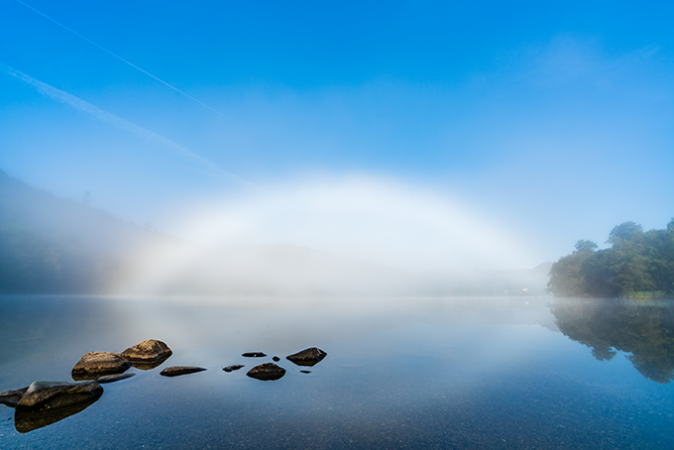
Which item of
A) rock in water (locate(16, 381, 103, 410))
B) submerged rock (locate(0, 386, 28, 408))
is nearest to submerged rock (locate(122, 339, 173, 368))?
submerged rock (locate(0, 386, 28, 408))

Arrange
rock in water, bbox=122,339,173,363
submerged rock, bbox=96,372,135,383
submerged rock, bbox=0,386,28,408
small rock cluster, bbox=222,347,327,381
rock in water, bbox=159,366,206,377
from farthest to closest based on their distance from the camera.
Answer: rock in water, bbox=122,339,173,363, rock in water, bbox=159,366,206,377, small rock cluster, bbox=222,347,327,381, submerged rock, bbox=96,372,135,383, submerged rock, bbox=0,386,28,408

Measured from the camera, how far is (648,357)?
1733 centimetres

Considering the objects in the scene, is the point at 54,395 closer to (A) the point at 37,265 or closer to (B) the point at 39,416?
(B) the point at 39,416

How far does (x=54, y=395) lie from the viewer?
32.9ft

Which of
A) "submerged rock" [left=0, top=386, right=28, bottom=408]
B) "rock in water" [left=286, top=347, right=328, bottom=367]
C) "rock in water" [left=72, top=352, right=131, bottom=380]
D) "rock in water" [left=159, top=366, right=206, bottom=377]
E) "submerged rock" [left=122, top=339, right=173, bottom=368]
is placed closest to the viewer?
"submerged rock" [left=0, top=386, right=28, bottom=408]

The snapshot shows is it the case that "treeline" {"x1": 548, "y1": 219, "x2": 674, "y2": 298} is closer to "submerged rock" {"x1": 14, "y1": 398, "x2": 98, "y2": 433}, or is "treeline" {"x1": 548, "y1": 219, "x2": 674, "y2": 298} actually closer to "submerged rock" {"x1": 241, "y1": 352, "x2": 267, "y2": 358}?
"submerged rock" {"x1": 241, "y1": 352, "x2": 267, "y2": 358}

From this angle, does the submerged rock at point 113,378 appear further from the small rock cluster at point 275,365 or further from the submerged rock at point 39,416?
the small rock cluster at point 275,365

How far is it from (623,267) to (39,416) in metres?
132

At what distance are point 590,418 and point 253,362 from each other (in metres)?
15.8

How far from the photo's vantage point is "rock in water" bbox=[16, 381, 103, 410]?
965 centimetres

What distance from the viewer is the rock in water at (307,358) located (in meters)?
17.0

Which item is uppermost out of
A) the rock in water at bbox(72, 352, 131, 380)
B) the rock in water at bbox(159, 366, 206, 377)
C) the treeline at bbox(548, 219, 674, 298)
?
the treeline at bbox(548, 219, 674, 298)

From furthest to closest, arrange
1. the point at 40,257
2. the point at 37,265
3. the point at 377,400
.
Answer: the point at 40,257, the point at 37,265, the point at 377,400

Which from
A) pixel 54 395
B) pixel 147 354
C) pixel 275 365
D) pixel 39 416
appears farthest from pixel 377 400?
pixel 147 354
